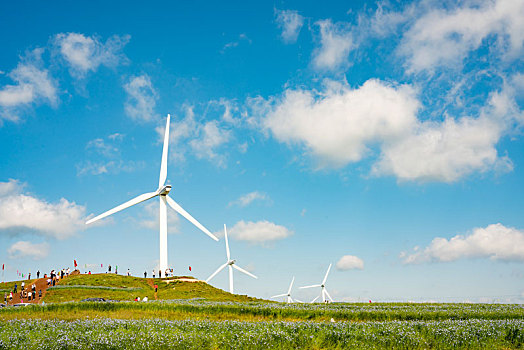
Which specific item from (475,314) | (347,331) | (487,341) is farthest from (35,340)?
(475,314)

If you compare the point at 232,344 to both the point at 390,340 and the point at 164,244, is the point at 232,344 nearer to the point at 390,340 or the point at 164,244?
the point at 390,340

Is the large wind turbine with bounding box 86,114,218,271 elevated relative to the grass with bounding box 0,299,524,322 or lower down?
elevated

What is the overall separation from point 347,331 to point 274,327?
3153mm

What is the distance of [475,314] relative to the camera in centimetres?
2738

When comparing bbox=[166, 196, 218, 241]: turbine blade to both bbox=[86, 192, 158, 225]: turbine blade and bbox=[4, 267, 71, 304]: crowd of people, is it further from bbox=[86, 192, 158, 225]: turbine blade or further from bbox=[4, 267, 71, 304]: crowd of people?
bbox=[4, 267, 71, 304]: crowd of people

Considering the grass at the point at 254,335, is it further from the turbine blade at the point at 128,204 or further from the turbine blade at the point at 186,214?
the turbine blade at the point at 186,214

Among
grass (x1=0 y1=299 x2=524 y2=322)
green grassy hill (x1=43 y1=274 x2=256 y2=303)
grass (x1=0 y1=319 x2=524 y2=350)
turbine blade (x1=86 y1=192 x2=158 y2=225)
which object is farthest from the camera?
turbine blade (x1=86 y1=192 x2=158 y2=225)

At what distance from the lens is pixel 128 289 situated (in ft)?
194

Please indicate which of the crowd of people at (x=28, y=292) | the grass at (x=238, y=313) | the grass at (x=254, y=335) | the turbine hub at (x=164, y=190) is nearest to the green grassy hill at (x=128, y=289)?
the crowd of people at (x=28, y=292)

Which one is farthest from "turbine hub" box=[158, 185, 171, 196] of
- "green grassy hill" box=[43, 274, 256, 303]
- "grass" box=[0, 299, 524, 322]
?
"grass" box=[0, 299, 524, 322]

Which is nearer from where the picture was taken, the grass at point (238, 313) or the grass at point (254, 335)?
the grass at point (254, 335)

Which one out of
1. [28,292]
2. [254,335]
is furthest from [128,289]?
[254,335]

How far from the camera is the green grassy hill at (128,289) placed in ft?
176

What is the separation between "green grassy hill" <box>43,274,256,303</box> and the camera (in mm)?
53531
